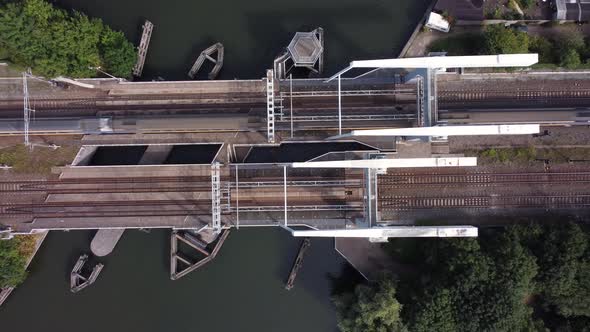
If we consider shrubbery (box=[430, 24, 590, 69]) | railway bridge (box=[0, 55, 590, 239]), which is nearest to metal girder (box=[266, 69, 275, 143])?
railway bridge (box=[0, 55, 590, 239])

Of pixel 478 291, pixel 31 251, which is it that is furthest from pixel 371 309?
pixel 31 251

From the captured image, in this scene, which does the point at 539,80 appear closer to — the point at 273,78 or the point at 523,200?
the point at 523,200

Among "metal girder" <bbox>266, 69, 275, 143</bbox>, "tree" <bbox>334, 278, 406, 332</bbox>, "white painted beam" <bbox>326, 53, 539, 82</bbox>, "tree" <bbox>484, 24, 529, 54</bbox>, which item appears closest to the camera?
"white painted beam" <bbox>326, 53, 539, 82</bbox>

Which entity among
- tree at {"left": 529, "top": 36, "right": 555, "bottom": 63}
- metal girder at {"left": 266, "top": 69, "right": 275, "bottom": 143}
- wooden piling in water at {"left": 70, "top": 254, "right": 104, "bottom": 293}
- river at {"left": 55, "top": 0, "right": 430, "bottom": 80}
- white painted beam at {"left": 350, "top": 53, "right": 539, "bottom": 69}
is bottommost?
wooden piling in water at {"left": 70, "top": 254, "right": 104, "bottom": 293}

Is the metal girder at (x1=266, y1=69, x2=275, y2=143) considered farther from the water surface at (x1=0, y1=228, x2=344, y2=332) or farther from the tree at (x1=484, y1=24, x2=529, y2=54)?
the tree at (x1=484, y1=24, x2=529, y2=54)

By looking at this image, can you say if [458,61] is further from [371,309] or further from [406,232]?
[371,309]

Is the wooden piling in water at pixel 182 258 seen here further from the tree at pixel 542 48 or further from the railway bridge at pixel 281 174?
the tree at pixel 542 48
